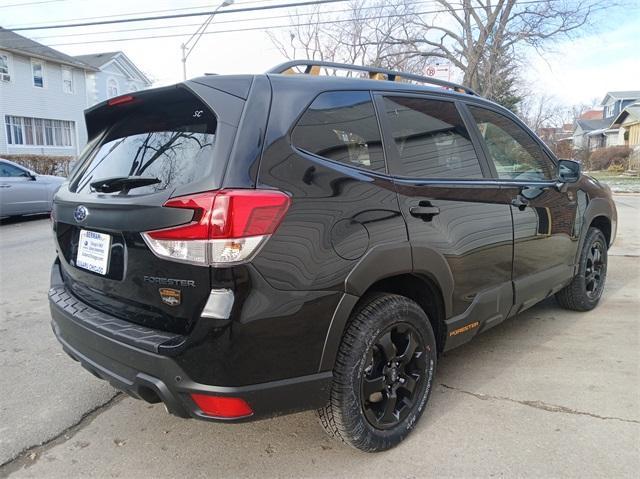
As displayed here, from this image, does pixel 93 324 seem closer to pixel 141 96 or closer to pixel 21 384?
pixel 141 96

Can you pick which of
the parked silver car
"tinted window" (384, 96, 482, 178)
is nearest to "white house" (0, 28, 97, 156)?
the parked silver car

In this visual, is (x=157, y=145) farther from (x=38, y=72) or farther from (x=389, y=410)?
(x=38, y=72)

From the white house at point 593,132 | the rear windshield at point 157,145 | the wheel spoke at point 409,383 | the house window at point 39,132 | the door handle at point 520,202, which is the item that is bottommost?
the wheel spoke at point 409,383

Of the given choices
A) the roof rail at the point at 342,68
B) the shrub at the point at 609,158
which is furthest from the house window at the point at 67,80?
the shrub at the point at 609,158

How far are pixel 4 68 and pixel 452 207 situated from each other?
30.5 metres

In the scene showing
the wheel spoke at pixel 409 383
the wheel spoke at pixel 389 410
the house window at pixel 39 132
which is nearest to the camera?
the wheel spoke at pixel 389 410

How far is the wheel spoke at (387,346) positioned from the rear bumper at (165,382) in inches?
14.6

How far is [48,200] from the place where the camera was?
11531 millimetres

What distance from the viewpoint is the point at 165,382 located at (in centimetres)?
203

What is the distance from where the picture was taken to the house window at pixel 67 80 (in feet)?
98.5

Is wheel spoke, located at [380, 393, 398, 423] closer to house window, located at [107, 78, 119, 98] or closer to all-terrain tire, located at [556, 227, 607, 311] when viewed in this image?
all-terrain tire, located at [556, 227, 607, 311]

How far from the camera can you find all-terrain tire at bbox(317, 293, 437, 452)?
2297 millimetres

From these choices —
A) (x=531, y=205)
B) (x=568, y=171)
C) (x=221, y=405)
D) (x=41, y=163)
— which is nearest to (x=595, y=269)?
(x=568, y=171)

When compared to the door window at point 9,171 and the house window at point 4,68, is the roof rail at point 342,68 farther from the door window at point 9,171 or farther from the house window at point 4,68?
the house window at point 4,68
